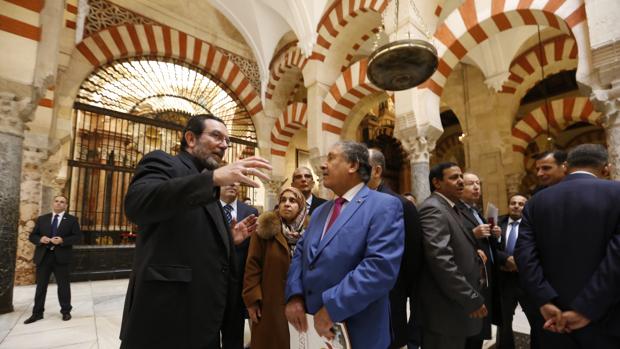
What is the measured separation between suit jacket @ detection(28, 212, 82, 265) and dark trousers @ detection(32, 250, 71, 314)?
55mm

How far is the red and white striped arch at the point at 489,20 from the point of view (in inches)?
154

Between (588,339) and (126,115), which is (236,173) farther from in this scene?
(126,115)

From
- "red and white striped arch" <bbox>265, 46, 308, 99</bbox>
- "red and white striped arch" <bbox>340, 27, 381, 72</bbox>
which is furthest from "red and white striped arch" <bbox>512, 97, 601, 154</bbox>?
"red and white striped arch" <bbox>265, 46, 308, 99</bbox>

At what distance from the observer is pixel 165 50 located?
25.7ft

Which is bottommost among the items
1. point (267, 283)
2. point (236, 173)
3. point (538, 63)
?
point (267, 283)

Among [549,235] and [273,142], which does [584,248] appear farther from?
[273,142]

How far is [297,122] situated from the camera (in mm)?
8516

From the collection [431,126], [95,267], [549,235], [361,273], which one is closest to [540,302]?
[549,235]

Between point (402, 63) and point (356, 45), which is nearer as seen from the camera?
point (402, 63)

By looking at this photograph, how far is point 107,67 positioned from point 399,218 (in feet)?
26.7

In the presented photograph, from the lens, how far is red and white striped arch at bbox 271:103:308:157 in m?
8.35

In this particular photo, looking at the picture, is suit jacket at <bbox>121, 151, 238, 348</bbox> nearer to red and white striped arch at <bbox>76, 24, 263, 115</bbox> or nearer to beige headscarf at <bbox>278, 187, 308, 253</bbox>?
beige headscarf at <bbox>278, 187, 308, 253</bbox>

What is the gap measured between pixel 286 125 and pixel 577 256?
7686 mm

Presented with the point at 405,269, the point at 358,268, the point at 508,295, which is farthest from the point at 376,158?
the point at 508,295
